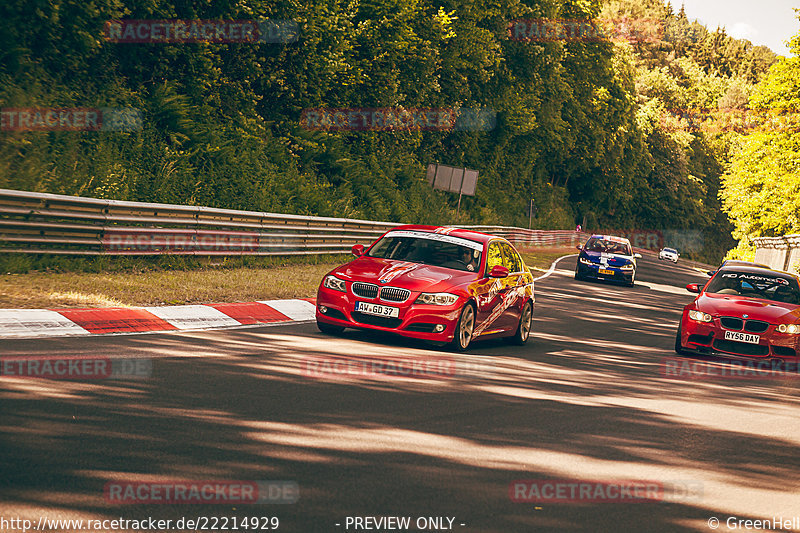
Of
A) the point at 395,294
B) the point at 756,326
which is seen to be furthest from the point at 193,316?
the point at 756,326

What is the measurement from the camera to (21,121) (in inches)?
706

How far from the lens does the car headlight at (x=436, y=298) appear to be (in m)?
11.4

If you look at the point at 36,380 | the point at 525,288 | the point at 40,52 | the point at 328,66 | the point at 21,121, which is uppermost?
the point at 328,66

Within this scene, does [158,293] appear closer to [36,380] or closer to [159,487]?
[36,380]

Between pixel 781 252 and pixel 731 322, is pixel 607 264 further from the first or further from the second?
pixel 781 252

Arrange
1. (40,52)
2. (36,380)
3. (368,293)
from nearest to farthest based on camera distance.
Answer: (36,380) < (368,293) < (40,52)

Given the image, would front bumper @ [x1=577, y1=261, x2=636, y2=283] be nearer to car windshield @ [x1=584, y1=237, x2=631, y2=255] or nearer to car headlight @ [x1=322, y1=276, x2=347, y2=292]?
car windshield @ [x1=584, y1=237, x2=631, y2=255]

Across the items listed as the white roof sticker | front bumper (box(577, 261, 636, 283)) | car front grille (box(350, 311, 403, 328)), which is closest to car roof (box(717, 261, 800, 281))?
the white roof sticker

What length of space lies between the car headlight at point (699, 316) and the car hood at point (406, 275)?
4181 millimetres

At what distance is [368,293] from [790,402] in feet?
17.2

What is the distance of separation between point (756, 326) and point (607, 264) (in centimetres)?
1756

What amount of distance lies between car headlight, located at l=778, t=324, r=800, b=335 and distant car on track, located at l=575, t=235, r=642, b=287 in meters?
17.5

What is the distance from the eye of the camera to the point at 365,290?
37.7 ft

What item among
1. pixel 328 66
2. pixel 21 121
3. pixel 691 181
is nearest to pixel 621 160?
pixel 691 181
